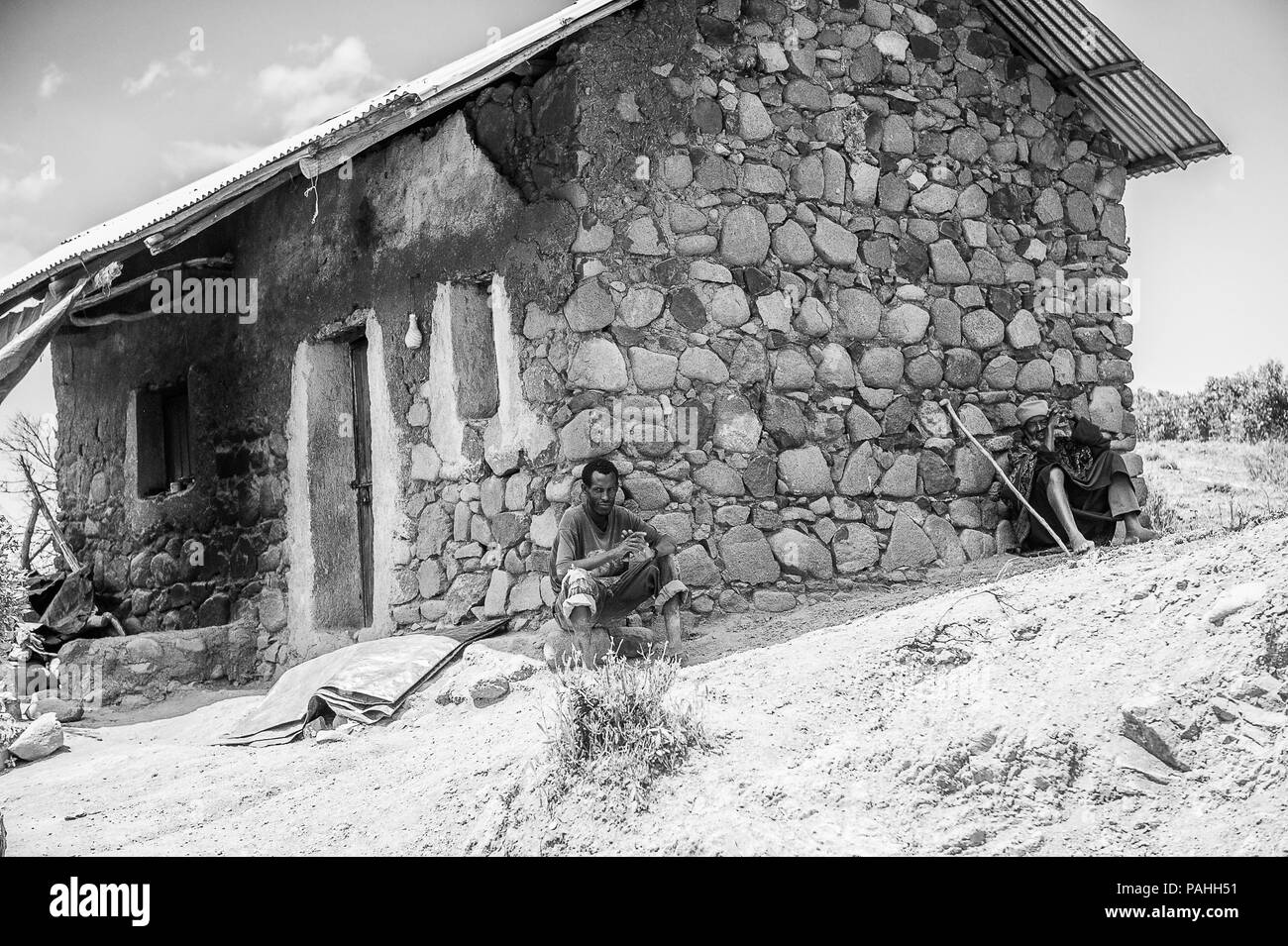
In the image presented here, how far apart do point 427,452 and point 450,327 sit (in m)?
0.78

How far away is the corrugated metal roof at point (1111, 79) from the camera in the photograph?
801cm

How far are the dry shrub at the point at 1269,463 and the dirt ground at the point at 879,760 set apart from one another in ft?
24.0

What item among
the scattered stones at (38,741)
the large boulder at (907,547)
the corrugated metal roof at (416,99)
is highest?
the corrugated metal roof at (416,99)

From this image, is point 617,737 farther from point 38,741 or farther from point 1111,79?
point 1111,79

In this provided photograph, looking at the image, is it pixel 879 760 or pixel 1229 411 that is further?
pixel 1229 411

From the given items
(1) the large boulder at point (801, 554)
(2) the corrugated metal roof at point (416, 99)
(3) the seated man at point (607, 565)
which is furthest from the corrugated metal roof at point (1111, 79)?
(3) the seated man at point (607, 565)

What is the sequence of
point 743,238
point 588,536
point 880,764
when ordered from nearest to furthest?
1. point 880,764
2. point 588,536
3. point 743,238

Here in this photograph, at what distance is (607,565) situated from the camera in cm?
636

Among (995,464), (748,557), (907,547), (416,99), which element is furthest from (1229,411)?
(416,99)

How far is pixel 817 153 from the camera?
760cm

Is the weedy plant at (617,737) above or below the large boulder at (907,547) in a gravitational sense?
below

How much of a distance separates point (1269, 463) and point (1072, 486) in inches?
286

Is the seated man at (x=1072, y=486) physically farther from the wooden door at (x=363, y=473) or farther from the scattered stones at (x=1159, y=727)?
the wooden door at (x=363, y=473)
